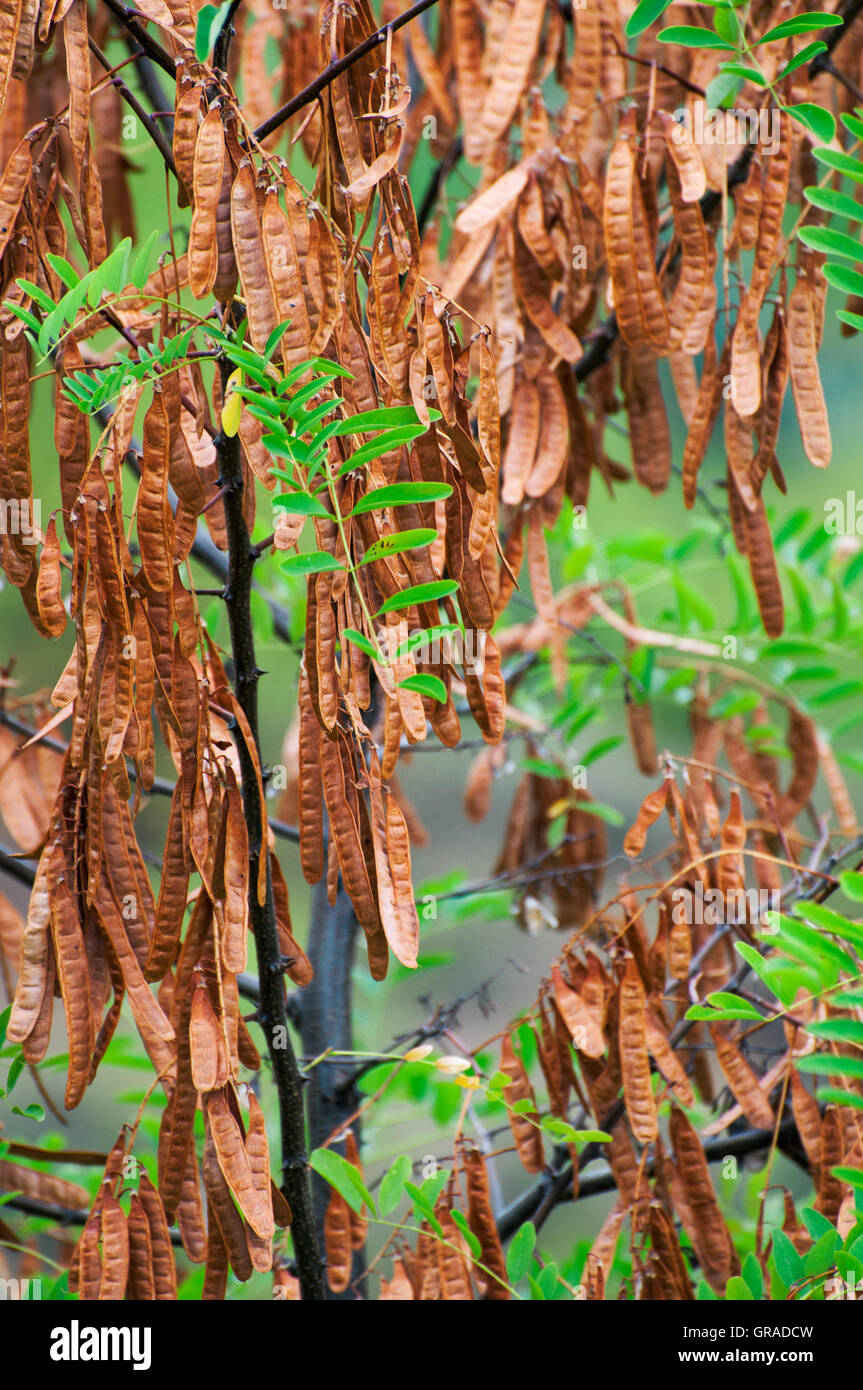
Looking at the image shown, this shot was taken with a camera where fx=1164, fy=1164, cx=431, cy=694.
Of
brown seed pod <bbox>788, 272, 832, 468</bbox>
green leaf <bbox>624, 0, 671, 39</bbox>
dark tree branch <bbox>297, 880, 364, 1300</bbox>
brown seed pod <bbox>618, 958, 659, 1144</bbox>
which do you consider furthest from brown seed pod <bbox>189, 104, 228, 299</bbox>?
dark tree branch <bbox>297, 880, 364, 1300</bbox>

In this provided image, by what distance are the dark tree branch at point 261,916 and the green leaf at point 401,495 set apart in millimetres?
85

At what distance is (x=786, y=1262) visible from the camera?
610mm

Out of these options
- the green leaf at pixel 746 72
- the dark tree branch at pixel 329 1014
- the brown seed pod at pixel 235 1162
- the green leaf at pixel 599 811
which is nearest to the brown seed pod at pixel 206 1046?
the brown seed pod at pixel 235 1162

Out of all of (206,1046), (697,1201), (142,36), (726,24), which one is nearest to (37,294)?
(142,36)

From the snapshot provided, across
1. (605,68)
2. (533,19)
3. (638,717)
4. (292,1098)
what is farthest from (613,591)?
Answer: (292,1098)

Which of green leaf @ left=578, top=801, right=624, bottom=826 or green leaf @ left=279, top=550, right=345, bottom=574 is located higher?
green leaf @ left=578, top=801, right=624, bottom=826

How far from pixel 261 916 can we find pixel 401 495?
0.78 feet

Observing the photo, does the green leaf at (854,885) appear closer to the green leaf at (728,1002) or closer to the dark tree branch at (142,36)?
the green leaf at (728,1002)

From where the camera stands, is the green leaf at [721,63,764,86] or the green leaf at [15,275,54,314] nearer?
the green leaf at [15,275,54,314]

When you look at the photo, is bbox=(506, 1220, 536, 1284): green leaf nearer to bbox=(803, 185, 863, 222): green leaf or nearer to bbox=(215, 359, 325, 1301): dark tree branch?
bbox=(215, 359, 325, 1301): dark tree branch

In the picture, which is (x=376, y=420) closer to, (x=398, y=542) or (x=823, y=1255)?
(x=398, y=542)

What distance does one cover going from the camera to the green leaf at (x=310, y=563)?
1.53 feet

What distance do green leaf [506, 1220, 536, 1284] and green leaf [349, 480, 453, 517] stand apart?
1.54 feet

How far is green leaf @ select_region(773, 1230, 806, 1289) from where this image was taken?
606 mm
